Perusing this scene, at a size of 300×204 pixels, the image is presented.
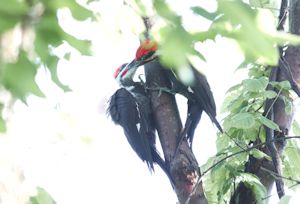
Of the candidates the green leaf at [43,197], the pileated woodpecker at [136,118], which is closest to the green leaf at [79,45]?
the green leaf at [43,197]

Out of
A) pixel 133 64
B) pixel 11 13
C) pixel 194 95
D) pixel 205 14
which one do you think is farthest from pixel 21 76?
pixel 133 64

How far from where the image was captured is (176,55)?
84cm

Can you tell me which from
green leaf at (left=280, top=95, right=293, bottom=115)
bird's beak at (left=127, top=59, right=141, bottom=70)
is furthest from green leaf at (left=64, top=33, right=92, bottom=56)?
bird's beak at (left=127, top=59, right=141, bottom=70)

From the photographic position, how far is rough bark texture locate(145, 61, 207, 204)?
104 inches

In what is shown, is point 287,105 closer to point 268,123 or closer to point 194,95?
point 268,123

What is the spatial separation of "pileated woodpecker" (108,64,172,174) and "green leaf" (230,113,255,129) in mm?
681

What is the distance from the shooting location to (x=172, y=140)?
281cm

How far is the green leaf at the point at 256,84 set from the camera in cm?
270

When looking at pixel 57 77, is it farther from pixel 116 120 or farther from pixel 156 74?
pixel 116 120

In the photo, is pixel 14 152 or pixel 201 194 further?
pixel 201 194

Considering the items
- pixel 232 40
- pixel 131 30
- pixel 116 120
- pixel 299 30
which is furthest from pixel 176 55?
pixel 116 120

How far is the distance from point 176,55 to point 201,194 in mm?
1849

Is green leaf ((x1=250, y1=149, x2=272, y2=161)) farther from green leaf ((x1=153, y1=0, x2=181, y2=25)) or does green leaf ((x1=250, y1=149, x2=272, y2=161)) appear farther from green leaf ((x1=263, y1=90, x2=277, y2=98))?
green leaf ((x1=153, y1=0, x2=181, y2=25))

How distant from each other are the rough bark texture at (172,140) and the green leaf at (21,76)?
5.70 feet
